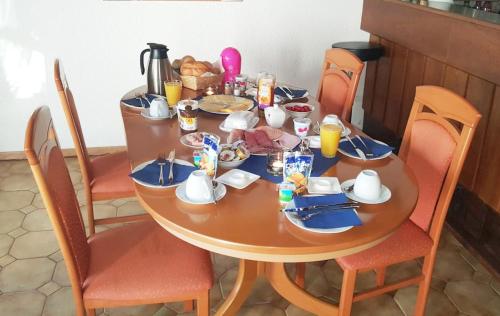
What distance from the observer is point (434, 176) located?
161 centimetres

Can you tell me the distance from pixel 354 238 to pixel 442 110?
759 millimetres

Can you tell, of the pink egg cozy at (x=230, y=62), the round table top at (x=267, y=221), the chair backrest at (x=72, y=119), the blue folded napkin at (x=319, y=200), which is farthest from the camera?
the pink egg cozy at (x=230, y=62)

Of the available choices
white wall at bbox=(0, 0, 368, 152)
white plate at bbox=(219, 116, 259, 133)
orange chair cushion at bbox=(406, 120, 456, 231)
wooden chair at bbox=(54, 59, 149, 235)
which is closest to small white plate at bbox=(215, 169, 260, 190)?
white plate at bbox=(219, 116, 259, 133)

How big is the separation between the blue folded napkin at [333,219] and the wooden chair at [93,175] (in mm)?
1038

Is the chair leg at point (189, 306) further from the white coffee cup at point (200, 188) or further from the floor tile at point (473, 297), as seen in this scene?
the floor tile at point (473, 297)

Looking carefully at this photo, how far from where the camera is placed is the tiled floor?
1.93 m

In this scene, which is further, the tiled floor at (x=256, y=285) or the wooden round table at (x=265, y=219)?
the tiled floor at (x=256, y=285)

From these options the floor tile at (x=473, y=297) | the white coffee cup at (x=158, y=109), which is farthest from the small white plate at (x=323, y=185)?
the floor tile at (x=473, y=297)

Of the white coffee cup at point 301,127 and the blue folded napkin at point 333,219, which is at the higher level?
the white coffee cup at point 301,127

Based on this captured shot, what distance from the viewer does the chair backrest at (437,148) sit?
59.6 inches

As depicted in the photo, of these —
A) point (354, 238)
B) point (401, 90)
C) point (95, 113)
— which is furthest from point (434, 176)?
point (95, 113)

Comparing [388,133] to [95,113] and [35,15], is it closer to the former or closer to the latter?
[95,113]

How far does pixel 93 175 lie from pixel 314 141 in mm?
1040

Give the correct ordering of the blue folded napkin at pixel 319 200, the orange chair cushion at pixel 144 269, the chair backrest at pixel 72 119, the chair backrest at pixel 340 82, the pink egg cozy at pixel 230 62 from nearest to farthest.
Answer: the blue folded napkin at pixel 319 200 < the orange chair cushion at pixel 144 269 < the chair backrest at pixel 72 119 < the chair backrest at pixel 340 82 < the pink egg cozy at pixel 230 62
